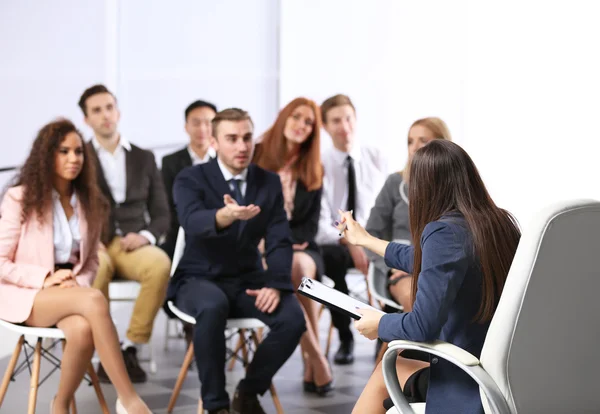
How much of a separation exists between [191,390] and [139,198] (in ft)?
4.04

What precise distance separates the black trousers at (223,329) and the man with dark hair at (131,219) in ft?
2.71

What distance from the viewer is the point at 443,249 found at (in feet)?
6.75

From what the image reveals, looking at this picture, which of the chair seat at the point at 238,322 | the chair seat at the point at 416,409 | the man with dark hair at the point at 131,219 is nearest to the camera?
the chair seat at the point at 416,409

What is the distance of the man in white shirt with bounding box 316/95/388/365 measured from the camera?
4.80m

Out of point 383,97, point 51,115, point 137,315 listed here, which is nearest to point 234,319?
point 137,315

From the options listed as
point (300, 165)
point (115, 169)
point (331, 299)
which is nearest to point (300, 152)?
point (300, 165)

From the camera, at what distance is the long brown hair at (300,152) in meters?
4.55

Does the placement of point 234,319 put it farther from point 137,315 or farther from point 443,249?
point 443,249

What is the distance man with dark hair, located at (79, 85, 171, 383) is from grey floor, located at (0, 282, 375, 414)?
21cm

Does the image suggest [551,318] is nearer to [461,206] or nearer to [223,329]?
[461,206]

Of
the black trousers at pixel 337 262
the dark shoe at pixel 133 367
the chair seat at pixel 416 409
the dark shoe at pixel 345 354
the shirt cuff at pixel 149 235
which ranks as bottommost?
the dark shoe at pixel 345 354

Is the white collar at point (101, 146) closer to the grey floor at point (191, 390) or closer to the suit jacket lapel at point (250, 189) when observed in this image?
the grey floor at point (191, 390)

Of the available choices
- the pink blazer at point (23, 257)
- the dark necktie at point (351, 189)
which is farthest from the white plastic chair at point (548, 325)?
the dark necktie at point (351, 189)

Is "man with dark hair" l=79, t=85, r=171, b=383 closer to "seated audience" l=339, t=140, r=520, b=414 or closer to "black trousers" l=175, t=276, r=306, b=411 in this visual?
"black trousers" l=175, t=276, r=306, b=411
